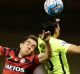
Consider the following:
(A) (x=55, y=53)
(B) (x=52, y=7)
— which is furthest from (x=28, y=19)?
(A) (x=55, y=53)

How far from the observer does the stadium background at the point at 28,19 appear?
10188 mm

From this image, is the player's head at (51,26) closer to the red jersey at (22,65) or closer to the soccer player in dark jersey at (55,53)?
the soccer player in dark jersey at (55,53)

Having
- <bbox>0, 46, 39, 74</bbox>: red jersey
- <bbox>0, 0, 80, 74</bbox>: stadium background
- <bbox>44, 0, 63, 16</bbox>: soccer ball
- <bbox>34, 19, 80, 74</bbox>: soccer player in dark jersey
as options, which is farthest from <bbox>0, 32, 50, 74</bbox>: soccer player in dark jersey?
<bbox>0, 0, 80, 74</bbox>: stadium background

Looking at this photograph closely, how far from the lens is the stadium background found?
33.4 feet

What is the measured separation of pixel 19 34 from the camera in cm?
1031

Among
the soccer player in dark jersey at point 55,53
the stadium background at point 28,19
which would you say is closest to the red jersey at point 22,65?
the soccer player in dark jersey at point 55,53

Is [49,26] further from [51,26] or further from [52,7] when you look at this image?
[52,7]

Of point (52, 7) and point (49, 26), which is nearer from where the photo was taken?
point (49, 26)

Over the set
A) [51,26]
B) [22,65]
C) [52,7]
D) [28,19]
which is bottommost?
[28,19]

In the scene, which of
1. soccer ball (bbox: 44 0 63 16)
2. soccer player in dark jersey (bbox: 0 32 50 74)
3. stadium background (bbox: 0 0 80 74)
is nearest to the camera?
soccer player in dark jersey (bbox: 0 32 50 74)

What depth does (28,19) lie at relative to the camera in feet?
37.8

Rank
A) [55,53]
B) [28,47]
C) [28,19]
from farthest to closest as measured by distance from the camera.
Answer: [28,19] < [55,53] < [28,47]

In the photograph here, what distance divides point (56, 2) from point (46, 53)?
916 mm

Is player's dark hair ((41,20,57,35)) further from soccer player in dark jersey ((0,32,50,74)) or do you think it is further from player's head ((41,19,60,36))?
soccer player in dark jersey ((0,32,50,74))
